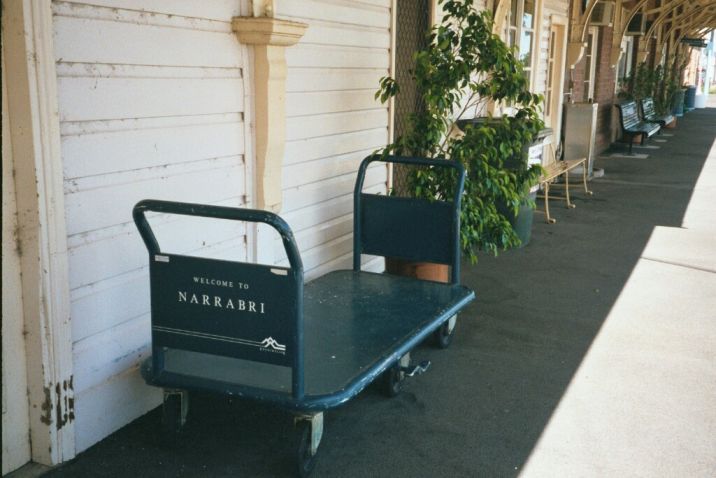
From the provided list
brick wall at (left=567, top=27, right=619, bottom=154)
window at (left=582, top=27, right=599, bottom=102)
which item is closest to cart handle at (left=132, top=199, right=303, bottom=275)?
brick wall at (left=567, top=27, right=619, bottom=154)

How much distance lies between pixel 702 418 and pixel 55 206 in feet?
9.87

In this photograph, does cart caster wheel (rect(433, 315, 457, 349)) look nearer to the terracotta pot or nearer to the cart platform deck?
the cart platform deck

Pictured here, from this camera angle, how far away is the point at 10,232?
9.23 feet

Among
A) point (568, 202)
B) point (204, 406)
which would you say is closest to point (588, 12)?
point (568, 202)

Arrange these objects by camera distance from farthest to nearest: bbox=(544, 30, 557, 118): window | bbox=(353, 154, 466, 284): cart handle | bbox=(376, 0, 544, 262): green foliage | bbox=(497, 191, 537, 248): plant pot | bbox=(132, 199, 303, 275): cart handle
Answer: bbox=(544, 30, 557, 118): window → bbox=(497, 191, 537, 248): plant pot → bbox=(376, 0, 544, 262): green foliage → bbox=(353, 154, 466, 284): cart handle → bbox=(132, 199, 303, 275): cart handle

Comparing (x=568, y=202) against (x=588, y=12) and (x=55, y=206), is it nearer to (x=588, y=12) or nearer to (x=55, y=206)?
(x=588, y=12)

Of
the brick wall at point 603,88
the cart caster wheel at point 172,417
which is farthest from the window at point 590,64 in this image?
the cart caster wheel at point 172,417

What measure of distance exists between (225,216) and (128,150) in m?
0.74

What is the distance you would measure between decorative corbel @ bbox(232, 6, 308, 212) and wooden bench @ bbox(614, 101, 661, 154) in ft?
37.7

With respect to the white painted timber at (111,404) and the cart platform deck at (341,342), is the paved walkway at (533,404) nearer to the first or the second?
the white painted timber at (111,404)

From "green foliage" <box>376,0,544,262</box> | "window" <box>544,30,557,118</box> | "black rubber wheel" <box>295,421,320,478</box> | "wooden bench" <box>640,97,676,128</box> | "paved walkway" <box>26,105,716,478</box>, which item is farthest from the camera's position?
"wooden bench" <box>640,97,676,128</box>

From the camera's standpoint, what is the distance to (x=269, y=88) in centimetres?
386

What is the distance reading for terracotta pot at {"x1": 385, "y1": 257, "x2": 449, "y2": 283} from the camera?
489 cm

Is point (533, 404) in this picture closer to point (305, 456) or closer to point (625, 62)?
point (305, 456)
